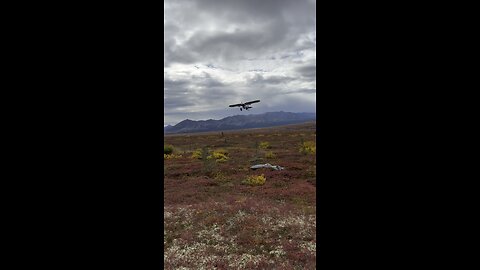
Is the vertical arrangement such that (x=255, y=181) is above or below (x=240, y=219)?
above

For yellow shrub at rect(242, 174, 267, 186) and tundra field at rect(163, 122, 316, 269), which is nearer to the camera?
Result: tundra field at rect(163, 122, 316, 269)

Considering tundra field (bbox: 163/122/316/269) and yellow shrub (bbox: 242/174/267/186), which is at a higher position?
yellow shrub (bbox: 242/174/267/186)

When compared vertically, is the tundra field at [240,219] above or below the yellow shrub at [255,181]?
below

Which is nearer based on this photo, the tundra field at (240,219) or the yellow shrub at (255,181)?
the tundra field at (240,219)

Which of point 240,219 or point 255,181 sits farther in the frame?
point 255,181
